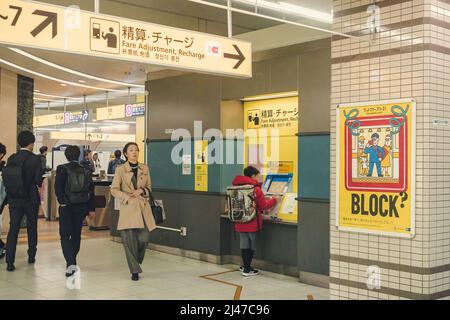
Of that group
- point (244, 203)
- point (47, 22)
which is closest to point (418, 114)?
point (47, 22)

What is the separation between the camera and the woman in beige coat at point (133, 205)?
6.00 meters

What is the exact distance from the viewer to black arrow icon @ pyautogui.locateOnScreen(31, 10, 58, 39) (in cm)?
341

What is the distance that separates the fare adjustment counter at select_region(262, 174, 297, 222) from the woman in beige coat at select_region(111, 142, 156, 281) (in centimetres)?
160

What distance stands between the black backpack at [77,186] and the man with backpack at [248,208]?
1.76 m

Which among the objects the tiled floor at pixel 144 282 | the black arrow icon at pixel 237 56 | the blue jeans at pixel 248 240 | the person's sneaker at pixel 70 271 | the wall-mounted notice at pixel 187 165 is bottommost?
the tiled floor at pixel 144 282

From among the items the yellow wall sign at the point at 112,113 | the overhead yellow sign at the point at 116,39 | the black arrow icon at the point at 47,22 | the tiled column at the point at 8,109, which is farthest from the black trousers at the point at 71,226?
the yellow wall sign at the point at 112,113

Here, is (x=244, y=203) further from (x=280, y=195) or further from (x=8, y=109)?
(x=8, y=109)

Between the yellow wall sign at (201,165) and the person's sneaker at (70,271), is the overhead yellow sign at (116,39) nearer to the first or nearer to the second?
the yellow wall sign at (201,165)

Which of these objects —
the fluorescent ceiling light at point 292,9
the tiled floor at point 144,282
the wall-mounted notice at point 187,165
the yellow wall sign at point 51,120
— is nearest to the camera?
the tiled floor at point 144,282

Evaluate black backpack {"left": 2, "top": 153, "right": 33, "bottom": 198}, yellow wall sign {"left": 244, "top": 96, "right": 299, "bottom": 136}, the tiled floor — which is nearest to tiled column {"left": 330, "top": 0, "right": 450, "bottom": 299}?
the tiled floor

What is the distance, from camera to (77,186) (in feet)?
20.0

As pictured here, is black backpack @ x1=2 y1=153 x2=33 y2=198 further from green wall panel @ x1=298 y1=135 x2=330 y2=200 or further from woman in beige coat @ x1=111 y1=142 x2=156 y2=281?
green wall panel @ x1=298 y1=135 x2=330 y2=200

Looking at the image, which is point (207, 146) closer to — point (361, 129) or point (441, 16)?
point (361, 129)

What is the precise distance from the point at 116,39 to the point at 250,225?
10.9ft
